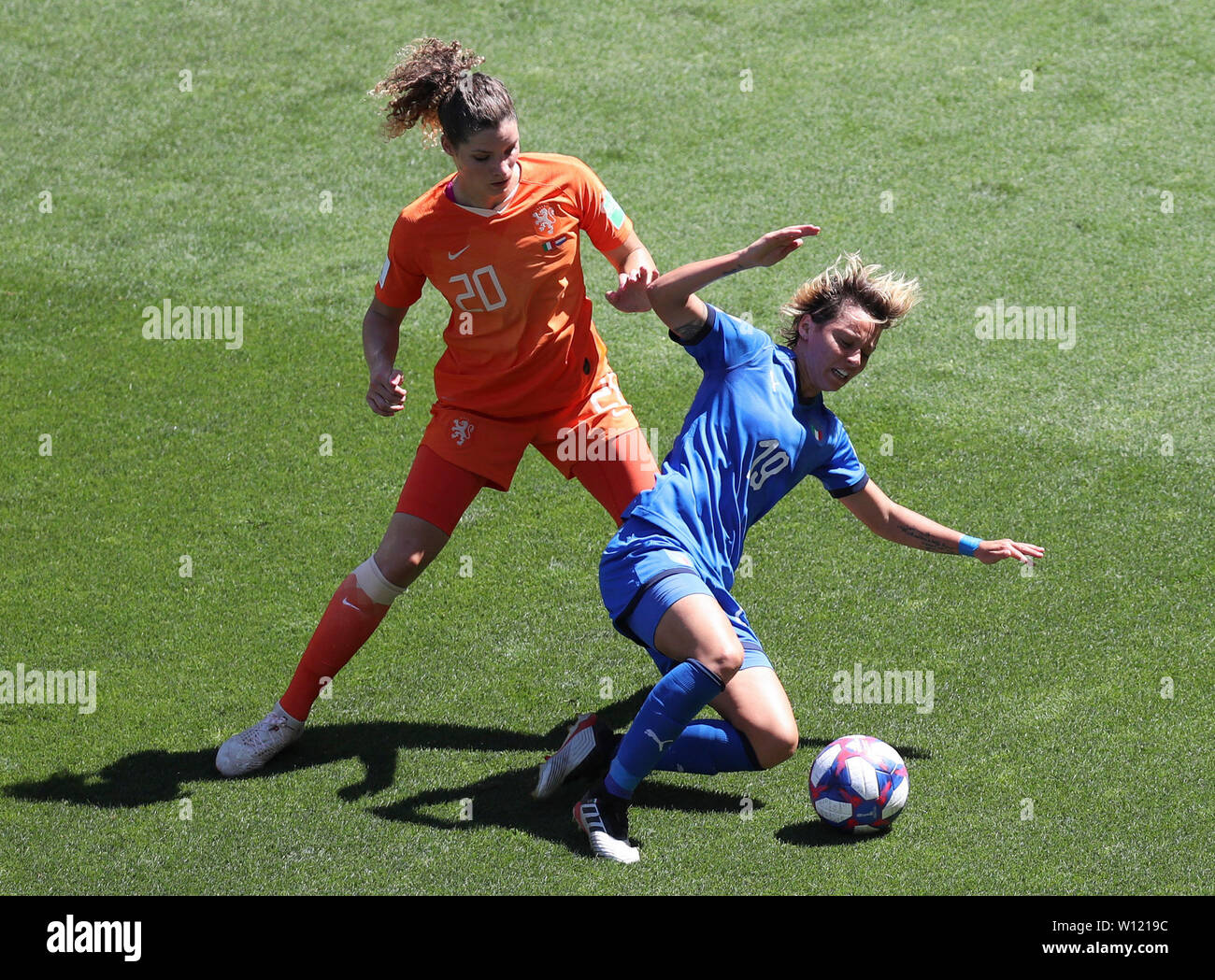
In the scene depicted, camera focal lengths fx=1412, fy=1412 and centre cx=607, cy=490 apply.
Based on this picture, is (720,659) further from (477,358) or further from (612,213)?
(612,213)

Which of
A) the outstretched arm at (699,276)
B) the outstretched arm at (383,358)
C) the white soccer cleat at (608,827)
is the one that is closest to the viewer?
the outstretched arm at (699,276)

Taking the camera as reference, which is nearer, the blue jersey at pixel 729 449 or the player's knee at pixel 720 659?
the player's knee at pixel 720 659

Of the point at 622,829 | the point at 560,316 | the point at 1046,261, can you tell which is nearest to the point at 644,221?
the point at 1046,261

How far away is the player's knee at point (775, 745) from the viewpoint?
4957mm

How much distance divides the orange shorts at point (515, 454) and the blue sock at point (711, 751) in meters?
0.87

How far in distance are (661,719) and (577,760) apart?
60 cm

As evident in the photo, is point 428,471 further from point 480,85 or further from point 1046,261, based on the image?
point 1046,261

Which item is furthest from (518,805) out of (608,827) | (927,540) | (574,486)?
(574,486)

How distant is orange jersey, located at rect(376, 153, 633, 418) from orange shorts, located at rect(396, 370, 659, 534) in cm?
7

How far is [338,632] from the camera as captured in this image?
535 cm

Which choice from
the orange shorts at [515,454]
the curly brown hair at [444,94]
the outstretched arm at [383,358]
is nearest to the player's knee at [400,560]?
the orange shorts at [515,454]

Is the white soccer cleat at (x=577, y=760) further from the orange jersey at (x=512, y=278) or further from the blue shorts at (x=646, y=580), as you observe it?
the orange jersey at (x=512, y=278)

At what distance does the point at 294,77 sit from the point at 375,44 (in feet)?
2.52

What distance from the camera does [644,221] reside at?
976 cm
